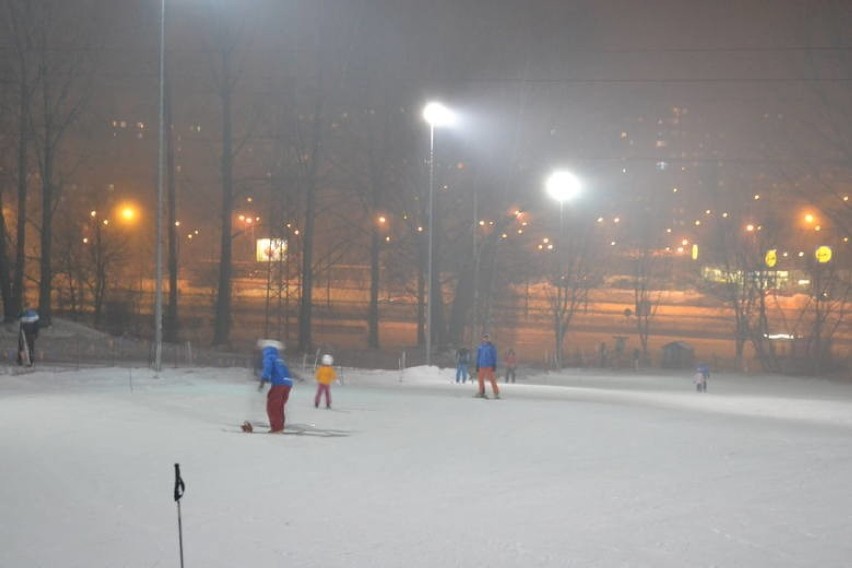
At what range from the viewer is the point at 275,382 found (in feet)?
53.2

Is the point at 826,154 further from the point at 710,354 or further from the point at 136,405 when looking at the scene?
the point at 136,405

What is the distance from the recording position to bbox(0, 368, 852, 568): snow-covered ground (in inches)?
368

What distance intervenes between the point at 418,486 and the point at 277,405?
4.78m

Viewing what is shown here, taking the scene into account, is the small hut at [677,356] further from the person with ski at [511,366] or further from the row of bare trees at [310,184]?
the person with ski at [511,366]

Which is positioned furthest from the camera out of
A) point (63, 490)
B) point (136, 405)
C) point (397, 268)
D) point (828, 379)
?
point (397, 268)

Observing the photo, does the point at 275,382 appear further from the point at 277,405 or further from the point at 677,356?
the point at 677,356

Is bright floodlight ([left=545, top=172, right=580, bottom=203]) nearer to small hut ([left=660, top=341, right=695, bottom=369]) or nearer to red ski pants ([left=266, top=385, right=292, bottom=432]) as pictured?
small hut ([left=660, top=341, right=695, bottom=369])

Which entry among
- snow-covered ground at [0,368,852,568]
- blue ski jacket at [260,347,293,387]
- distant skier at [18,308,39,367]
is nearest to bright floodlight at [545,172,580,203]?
distant skier at [18,308,39,367]

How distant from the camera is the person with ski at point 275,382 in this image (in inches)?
635

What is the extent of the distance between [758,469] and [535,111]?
3860cm

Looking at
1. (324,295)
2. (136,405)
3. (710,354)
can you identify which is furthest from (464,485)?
(324,295)

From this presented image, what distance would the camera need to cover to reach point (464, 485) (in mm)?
12359

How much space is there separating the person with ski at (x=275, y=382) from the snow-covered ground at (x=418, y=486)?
0.55m

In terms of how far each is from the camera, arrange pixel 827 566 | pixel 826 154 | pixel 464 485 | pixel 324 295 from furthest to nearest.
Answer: pixel 324 295, pixel 826 154, pixel 464 485, pixel 827 566
